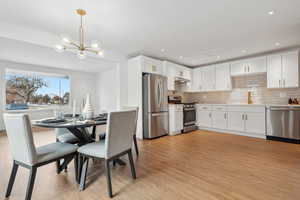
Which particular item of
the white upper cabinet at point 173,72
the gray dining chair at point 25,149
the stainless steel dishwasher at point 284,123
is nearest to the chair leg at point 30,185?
the gray dining chair at point 25,149

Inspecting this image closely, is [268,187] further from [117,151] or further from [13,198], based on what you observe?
[13,198]

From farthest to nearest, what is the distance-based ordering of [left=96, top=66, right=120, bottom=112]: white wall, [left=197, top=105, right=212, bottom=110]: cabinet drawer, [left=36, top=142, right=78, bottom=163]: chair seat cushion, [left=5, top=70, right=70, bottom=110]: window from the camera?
[left=96, top=66, right=120, bottom=112]: white wall, [left=5, top=70, right=70, bottom=110]: window, [left=197, top=105, right=212, bottom=110]: cabinet drawer, [left=36, top=142, right=78, bottom=163]: chair seat cushion

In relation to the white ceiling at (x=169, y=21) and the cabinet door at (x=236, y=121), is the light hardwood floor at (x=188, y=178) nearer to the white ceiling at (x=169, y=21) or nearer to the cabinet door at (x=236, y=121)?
the cabinet door at (x=236, y=121)

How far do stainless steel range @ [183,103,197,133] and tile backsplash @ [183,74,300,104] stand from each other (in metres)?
1.04

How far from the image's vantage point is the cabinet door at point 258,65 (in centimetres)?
411

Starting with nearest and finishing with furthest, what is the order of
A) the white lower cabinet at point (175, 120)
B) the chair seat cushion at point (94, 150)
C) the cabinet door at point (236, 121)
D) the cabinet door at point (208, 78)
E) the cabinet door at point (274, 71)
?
the chair seat cushion at point (94, 150), the cabinet door at point (274, 71), the cabinet door at point (236, 121), the white lower cabinet at point (175, 120), the cabinet door at point (208, 78)

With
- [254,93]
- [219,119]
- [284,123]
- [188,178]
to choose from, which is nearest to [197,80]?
[219,119]

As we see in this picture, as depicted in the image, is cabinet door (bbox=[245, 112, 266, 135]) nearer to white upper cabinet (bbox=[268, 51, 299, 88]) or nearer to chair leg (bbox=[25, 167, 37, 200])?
white upper cabinet (bbox=[268, 51, 299, 88])

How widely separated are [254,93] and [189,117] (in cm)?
216

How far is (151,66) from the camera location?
13.7 feet

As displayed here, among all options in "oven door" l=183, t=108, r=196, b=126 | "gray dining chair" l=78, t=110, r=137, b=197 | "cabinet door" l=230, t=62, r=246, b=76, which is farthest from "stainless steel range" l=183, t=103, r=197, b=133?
"gray dining chair" l=78, t=110, r=137, b=197

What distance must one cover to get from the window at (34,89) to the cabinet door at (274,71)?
7.38 meters

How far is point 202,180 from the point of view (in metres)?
1.87

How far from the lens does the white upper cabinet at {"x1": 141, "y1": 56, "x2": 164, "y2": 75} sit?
3.99 m
